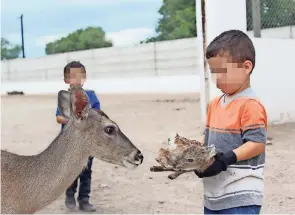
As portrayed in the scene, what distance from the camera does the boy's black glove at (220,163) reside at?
3072 millimetres

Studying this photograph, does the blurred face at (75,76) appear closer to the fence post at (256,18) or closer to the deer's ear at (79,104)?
the deer's ear at (79,104)

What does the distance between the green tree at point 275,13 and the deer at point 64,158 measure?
6.09m

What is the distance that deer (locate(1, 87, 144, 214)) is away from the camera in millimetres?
4941

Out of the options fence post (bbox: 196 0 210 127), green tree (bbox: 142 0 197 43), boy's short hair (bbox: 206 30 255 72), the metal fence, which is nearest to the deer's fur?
boy's short hair (bbox: 206 30 255 72)

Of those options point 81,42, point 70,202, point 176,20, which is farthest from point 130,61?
point 70,202

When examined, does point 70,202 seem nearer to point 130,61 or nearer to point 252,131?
point 252,131

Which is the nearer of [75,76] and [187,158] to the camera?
[187,158]

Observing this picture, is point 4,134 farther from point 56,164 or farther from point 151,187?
point 56,164

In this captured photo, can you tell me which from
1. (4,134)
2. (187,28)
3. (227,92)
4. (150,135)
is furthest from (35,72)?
(227,92)

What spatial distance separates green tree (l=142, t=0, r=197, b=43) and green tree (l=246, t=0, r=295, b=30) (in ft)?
111

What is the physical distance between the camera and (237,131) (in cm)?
325

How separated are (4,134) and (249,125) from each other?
11948 mm

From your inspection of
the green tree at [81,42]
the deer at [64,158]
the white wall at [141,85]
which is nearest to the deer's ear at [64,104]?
the deer at [64,158]

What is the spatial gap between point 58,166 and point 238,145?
2.29 meters
